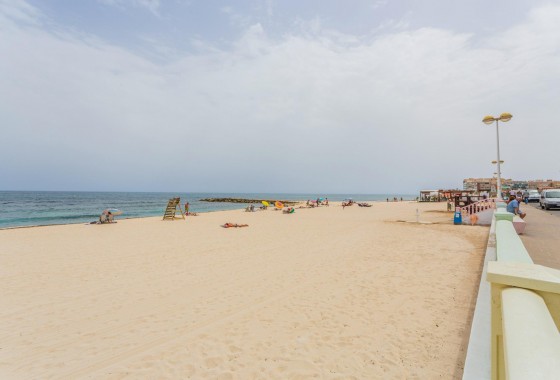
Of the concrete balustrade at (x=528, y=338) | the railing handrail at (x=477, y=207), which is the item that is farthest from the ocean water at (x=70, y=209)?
the concrete balustrade at (x=528, y=338)

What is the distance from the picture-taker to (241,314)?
5734 mm

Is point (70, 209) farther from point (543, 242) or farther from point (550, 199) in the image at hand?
point (550, 199)

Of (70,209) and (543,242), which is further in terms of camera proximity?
(70,209)

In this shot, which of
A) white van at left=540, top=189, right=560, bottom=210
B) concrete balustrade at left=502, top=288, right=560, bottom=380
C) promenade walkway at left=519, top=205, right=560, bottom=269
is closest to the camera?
concrete balustrade at left=502, top=288, right=560, bottom=380

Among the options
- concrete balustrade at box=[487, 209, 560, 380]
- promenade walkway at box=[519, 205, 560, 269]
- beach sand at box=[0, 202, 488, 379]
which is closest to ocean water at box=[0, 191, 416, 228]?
Answer: beach sand at box=[0, 202, 488, 379]

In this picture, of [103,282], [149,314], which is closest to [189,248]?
[103,282]

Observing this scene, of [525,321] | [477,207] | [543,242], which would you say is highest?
[525,321]

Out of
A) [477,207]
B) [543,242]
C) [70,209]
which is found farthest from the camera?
[70,209]

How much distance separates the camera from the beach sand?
4.13 metres

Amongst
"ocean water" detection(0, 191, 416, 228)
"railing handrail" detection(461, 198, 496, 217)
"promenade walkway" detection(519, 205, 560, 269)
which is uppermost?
"railing handrail" detection(461, 198, 496, 217)

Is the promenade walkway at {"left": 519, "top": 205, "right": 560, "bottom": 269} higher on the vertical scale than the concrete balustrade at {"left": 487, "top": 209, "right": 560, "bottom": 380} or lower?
lower

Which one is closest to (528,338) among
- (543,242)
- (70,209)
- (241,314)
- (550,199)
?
(241,314)

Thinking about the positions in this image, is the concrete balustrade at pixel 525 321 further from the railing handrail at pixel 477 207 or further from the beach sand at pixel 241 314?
the railing handrail at pixel 477 207

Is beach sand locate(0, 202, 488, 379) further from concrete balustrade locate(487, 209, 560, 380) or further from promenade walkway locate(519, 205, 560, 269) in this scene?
concrete balustrade locate(487, 209, 560, 380)
